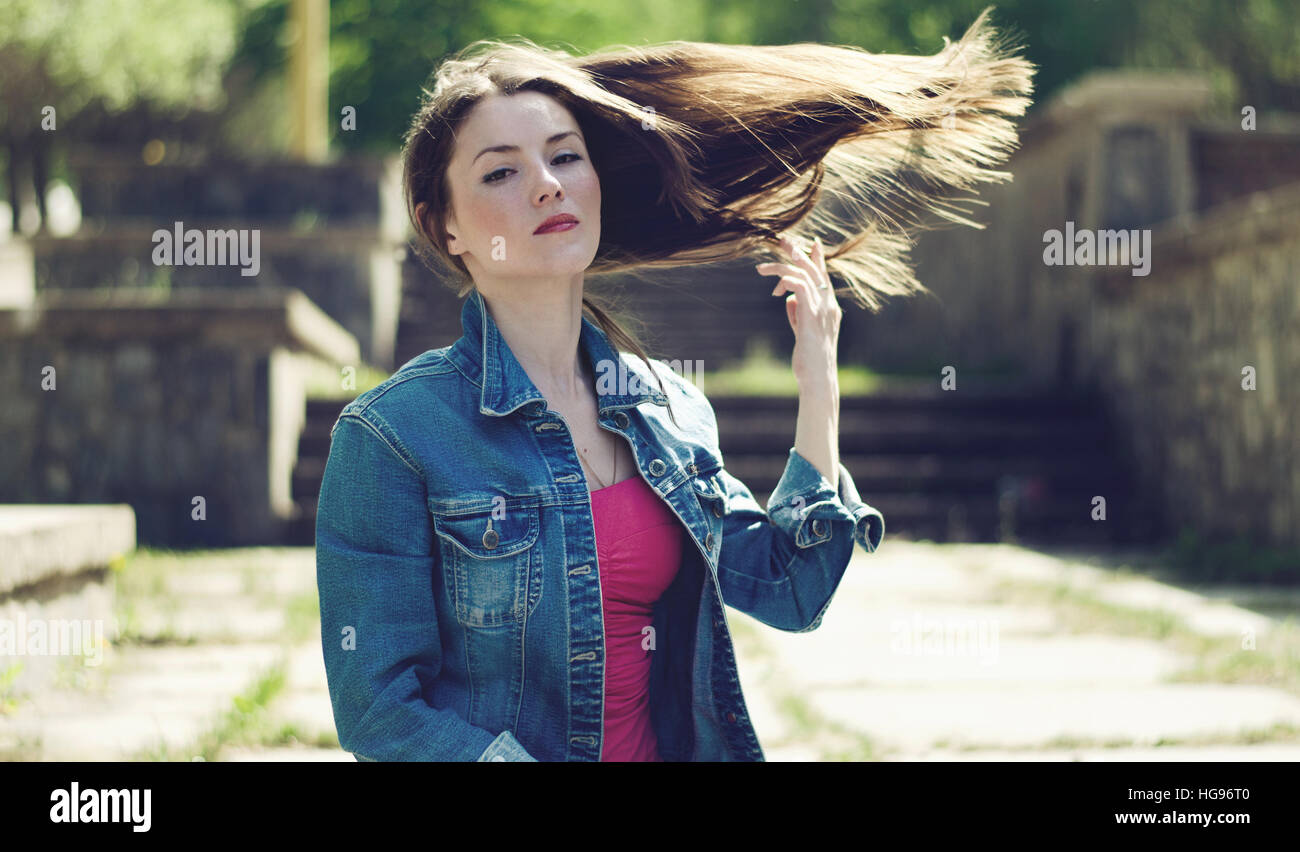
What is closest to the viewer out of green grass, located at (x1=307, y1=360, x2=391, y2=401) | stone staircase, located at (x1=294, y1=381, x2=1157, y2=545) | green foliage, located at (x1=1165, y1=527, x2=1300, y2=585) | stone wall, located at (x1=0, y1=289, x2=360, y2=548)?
green foliage, located at (x1=1165, y1=527, x2=1300, y2=585)

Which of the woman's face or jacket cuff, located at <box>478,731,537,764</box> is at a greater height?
the woman's face

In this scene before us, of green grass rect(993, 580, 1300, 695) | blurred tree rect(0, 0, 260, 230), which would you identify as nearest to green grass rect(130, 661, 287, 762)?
green grass rect(993, 580, 1300, 695)

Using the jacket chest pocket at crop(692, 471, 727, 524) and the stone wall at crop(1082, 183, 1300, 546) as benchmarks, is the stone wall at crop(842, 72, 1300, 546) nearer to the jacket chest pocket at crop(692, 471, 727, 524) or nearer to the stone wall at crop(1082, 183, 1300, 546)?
the stone wall at crop(1082, 183, 1300, 546)

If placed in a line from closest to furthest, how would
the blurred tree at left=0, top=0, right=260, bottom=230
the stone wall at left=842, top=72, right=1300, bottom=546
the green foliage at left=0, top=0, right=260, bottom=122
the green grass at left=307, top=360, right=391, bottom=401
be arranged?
the stone wall at left=842, top=72, right=1300, bottom=546 < the green grass at left=307, top=360, right=391, bottom=401 < the green foliage at left=0, top=0, right=260, bottom=122 < the blurred tree at left=0, top=0, right=260, bottom=230

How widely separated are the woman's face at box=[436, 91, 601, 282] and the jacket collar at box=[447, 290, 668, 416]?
96 mm

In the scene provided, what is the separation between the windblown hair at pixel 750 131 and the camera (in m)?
2.24

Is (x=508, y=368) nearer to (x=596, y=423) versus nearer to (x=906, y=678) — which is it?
(x=596, y=423)

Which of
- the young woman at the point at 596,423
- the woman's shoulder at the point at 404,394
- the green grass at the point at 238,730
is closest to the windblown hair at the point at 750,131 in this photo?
the young woman at the point at 596,423

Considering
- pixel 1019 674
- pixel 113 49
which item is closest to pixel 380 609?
pixel 1019 674

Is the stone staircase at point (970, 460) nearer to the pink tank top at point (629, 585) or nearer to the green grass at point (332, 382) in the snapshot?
the green grass at point (332, 382)

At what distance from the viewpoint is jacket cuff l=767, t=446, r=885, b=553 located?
6.84 ft

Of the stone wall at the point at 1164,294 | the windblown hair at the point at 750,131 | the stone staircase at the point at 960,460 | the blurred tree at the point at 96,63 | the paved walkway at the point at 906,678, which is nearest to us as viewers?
the windblown hair at the point at 750,131

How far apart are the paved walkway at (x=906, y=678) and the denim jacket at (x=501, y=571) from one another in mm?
1266

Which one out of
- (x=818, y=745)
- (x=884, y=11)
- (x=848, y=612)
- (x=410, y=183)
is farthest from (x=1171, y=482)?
(x=884, y=11)
